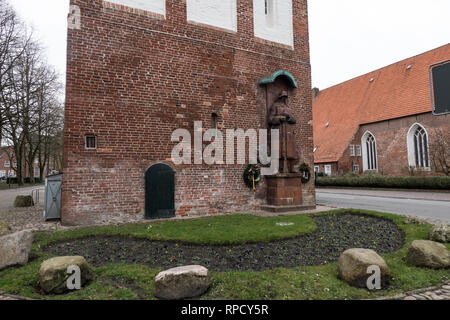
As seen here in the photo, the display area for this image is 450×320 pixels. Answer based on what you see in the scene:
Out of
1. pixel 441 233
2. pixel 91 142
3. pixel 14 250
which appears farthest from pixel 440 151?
pixel 14 250

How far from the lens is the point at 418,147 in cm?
2448

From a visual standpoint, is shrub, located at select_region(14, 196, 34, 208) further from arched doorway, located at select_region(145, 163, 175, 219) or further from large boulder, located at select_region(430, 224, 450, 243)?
large boulder, located at select_region(430, 224, 450, 243)

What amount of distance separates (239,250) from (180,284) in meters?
2.03

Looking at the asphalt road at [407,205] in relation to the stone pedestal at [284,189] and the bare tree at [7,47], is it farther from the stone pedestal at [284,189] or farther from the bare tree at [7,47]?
the bare tree at [7,47]

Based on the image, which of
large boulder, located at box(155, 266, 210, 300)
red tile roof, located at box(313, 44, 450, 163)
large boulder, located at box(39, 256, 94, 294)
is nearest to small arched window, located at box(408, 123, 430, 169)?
red tile roof, located at box(313, 44, 450, 163)

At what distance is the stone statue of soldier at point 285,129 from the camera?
9.89 m

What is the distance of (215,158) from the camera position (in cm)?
915

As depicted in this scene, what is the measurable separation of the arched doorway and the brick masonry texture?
15 cm

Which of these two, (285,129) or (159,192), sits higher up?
(285,129)

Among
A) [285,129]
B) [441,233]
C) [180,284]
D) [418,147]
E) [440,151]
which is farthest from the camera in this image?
[418,147]

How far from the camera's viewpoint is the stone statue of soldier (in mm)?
9891

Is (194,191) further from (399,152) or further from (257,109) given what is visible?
(399,152)

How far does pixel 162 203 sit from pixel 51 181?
357 cm

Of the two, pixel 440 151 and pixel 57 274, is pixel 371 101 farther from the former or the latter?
pixel 57 274
